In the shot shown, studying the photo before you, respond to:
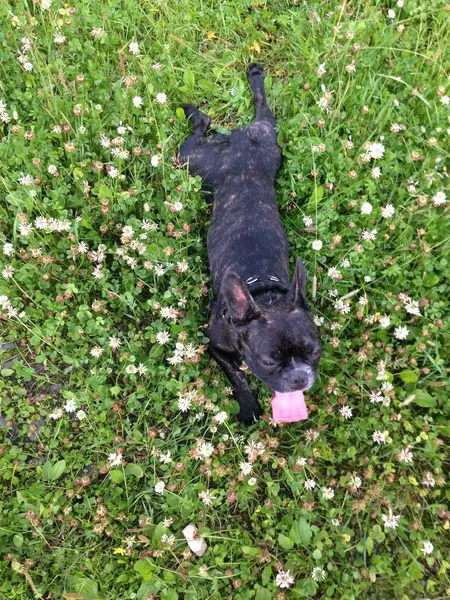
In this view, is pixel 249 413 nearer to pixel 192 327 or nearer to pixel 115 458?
pixel 192 327

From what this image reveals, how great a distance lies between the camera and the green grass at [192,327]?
3.74m

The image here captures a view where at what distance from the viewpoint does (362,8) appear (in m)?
5.20

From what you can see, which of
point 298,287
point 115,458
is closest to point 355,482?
point 298,287

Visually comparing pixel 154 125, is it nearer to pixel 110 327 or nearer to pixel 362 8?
pixel 110 327

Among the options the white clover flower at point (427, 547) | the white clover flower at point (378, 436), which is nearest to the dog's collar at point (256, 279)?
the white clover flower at point (378, 436)

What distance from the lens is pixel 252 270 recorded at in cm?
396

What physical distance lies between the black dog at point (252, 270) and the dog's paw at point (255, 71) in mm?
11

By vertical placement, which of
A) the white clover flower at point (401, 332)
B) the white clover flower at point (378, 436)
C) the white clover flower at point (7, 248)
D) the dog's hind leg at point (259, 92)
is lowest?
the white clover flower at point (378, 436)

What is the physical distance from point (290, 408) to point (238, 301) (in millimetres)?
982

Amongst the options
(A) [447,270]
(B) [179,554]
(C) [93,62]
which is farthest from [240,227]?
(B) [179,554]

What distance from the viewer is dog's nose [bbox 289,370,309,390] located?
131 inches

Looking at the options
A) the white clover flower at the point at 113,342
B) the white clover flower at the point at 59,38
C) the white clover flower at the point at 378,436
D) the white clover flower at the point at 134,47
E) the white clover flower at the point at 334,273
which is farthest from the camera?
the white clover flower at the point at 134,47

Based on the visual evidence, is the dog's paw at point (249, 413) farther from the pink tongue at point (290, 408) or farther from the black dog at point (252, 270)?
the pink tongue at point (290, 408)

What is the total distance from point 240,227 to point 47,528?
3.03m
